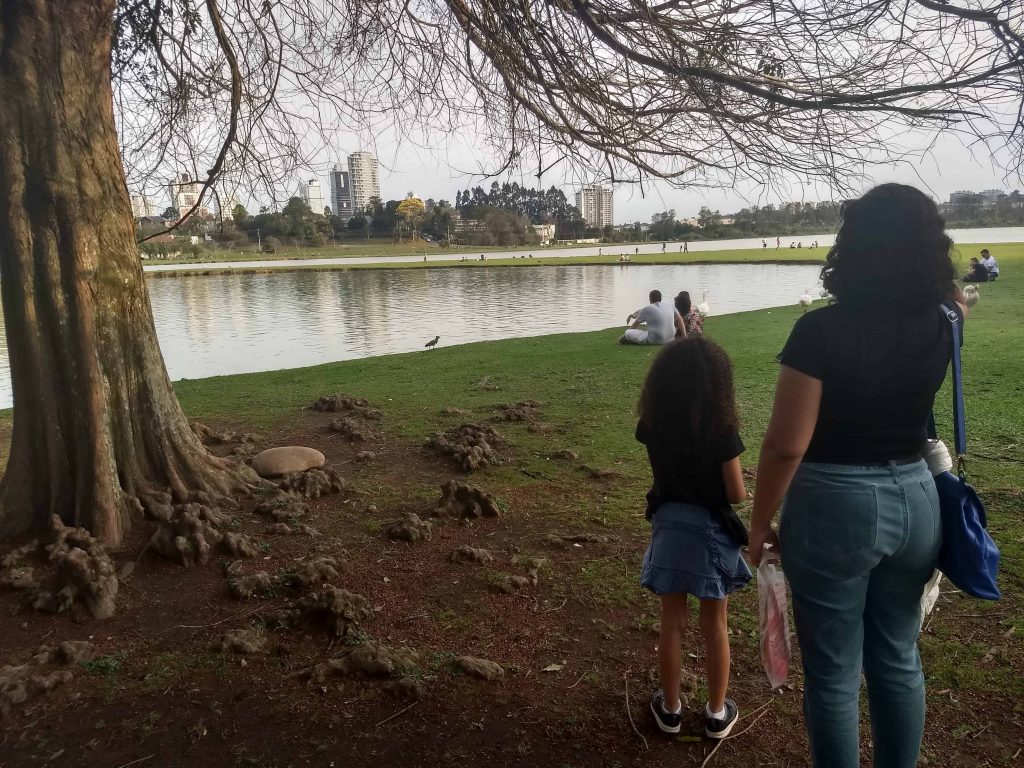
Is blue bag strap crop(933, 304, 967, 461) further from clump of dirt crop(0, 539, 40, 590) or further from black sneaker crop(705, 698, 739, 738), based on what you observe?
clump of dirt crop(0, 539, 40, 590)

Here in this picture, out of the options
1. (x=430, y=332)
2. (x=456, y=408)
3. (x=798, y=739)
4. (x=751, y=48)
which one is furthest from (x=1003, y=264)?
(x=798, y=739)

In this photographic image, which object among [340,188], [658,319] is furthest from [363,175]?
[658,319]

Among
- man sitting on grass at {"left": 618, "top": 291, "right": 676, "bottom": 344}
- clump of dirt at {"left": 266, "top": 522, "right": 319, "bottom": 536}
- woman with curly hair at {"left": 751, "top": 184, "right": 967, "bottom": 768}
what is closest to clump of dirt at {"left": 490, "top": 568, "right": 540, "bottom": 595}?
clump of dirt at {"left": 266, "top": 522, "right": 319, "bottom": 536}

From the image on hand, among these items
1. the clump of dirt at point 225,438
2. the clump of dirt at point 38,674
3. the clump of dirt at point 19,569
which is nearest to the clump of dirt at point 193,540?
the clump of dirt at point 19,569

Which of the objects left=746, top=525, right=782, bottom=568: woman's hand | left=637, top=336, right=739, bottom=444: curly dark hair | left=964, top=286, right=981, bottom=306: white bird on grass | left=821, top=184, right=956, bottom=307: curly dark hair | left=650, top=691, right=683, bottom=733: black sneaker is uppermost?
left=821, top=184, right=956, bottom=307: curly dark hair

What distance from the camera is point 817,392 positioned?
6.03ft

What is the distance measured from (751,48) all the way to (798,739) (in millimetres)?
3408

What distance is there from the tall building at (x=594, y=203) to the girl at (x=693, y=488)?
2819 millimetres

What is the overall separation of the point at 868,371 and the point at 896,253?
1.06ft

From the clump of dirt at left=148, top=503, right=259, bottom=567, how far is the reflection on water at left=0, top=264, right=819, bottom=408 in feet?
34.1

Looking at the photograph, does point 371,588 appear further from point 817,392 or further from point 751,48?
point 751,48

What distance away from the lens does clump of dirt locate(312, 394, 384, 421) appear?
7.86 m

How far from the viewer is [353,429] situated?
6820mm

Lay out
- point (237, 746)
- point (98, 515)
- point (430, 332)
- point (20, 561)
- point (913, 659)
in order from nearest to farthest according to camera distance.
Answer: point (913, 659) < point (237, 746) < point (20, 561) < point (98, 515) < point (430, 332)
